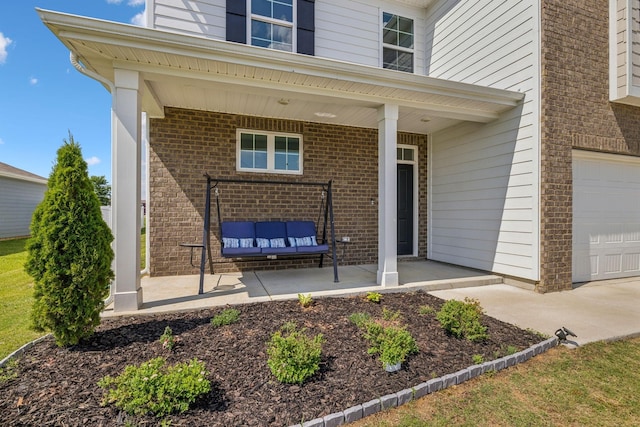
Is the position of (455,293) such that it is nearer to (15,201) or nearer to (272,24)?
(272,24)

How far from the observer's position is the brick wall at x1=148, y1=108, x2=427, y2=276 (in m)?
5.31

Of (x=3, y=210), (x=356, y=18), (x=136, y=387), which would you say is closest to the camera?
(x=136, y=387)

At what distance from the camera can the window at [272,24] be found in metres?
5.73

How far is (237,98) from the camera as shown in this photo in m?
4.87

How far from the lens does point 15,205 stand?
12883 millimetres

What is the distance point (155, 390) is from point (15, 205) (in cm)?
1608

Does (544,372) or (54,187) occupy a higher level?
(54,187)

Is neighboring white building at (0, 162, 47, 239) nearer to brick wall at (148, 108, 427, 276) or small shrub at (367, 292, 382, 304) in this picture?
brick wall at (148, 108, 427, 276)

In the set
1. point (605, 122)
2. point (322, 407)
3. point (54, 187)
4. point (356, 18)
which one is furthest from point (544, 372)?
point (356, 18)

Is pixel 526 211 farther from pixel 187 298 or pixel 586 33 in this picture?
pixel 187 298

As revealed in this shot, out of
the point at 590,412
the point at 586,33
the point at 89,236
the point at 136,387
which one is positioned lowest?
the point at 590,412

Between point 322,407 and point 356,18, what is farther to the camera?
point 356,18

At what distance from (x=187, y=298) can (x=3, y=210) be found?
43.3ft

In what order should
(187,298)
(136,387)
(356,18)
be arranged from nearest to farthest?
1. (136,387)
2. (187,298)
3. (356,18)
